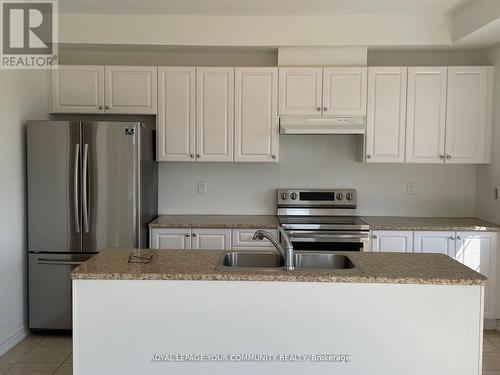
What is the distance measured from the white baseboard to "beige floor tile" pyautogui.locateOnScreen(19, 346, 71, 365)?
0.18m

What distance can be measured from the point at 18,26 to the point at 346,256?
120 inches

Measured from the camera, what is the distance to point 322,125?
405cm

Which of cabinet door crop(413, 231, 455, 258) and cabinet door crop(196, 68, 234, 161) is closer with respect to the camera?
cabinet door crop(413, 231, 455, 258)

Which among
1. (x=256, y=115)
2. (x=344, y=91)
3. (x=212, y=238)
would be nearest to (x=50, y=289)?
(x=212, y=238)

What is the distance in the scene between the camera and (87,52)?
4.42 metres

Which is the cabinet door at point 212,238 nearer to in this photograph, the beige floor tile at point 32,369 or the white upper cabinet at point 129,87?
the white upper cabinet at point 129,87

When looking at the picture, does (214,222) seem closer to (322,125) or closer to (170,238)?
(170,238)

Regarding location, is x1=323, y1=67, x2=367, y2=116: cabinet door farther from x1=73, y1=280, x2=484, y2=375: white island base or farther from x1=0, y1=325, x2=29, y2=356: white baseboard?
x1=0, y1=325, x2=29, y2=356: white baseboard

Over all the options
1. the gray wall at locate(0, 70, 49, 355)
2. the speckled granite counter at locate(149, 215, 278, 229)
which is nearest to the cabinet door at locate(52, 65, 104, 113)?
the gray wall at locate(0, 70, 49, 355)

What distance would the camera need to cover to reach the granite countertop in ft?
7.11

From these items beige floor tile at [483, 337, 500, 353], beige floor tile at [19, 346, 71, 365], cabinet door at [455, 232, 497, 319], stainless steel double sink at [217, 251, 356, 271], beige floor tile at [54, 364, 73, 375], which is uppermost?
stainless steel double sink at [217, 251, 356, 271]

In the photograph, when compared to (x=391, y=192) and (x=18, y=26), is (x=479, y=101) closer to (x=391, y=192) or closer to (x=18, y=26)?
(x=391, y=192)

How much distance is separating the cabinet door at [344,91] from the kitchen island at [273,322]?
2.16 metres

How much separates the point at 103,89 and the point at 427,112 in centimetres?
289
